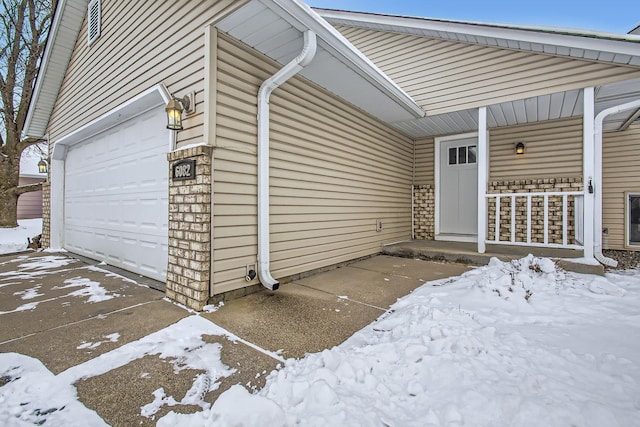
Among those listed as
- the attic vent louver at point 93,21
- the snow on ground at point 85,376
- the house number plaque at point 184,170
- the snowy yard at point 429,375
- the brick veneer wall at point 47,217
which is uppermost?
the attic vent louver at point 93,21

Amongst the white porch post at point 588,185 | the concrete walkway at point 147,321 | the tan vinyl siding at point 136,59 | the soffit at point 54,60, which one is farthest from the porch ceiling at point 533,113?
the soffit at point 54,60

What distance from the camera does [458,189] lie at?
6254 millimetres

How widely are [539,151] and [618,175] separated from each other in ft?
5.78

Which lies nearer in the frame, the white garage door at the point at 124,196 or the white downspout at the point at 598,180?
the white garage door at the point at 124,196

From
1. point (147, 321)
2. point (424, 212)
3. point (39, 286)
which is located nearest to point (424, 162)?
point (424, 212)

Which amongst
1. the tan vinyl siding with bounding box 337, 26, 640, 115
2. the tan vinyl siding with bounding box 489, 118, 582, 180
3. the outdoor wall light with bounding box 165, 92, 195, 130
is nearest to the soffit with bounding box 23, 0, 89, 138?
the outdoor wall light with bounding box 165, 92, 195, 130

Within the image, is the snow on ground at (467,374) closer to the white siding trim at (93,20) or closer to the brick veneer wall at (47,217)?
the white siding trim at (93,20)

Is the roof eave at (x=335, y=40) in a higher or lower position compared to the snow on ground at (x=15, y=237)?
higher

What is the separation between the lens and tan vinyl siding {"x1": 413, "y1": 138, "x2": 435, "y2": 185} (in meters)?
6.59

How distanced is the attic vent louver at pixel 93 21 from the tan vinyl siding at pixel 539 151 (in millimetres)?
7576

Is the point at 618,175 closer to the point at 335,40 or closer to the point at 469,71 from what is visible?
the point at 469,71

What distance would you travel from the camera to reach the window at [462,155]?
6.15 m

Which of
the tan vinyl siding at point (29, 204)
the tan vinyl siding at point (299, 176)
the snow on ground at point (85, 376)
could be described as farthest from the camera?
the tan vinyl siding at point (29, 204)

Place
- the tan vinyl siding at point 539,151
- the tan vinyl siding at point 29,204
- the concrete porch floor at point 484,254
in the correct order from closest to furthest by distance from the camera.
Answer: the concrete porch floor at point 484,254 < the tan vinyl siding at point 539,151 < the tan vinyl siding at point 29,204
